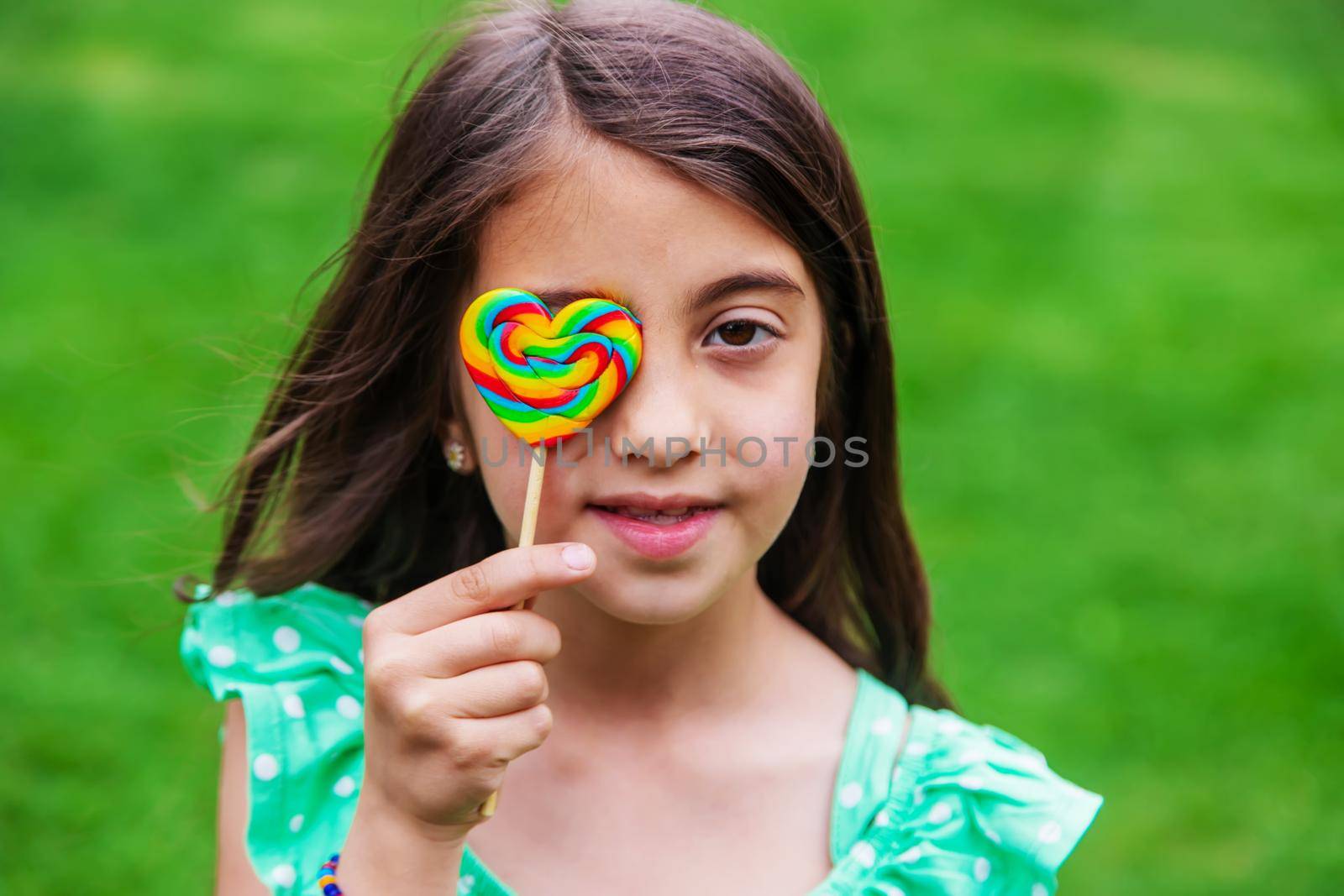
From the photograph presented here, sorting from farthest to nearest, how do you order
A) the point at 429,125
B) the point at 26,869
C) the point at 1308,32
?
the point at 1308,32 < the point at 26,869 < the point at 429,125

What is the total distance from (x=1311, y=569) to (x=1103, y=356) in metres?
1.52

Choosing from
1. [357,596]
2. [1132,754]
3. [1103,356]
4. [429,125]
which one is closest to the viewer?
[429,125]

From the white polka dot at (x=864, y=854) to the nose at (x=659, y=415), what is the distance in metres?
0.71

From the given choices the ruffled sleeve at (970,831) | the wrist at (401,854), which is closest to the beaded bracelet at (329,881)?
the wrist at (401,854)

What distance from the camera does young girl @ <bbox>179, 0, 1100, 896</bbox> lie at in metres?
2.00

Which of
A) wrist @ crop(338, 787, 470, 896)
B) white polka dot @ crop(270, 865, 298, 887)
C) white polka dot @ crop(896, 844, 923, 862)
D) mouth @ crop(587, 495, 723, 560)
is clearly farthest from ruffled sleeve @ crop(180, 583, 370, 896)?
white polka dot @ crop(896, 844, 923, 862)

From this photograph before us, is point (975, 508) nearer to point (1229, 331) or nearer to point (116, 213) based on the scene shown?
point (1229, 331)

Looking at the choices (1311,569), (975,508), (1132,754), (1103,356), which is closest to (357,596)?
(1132,754)

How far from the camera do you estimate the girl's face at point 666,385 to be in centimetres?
201

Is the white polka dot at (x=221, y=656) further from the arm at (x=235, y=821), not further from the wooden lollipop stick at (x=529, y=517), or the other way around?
the wooden lollipop stick at (x=529, y=517)

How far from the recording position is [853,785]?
235 cm

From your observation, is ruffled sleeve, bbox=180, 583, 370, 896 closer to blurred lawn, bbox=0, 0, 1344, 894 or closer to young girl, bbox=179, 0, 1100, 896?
young girl, bbox=179, 0, 1100, 896

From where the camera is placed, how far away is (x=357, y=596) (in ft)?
8.96

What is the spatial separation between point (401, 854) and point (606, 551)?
0.49m
